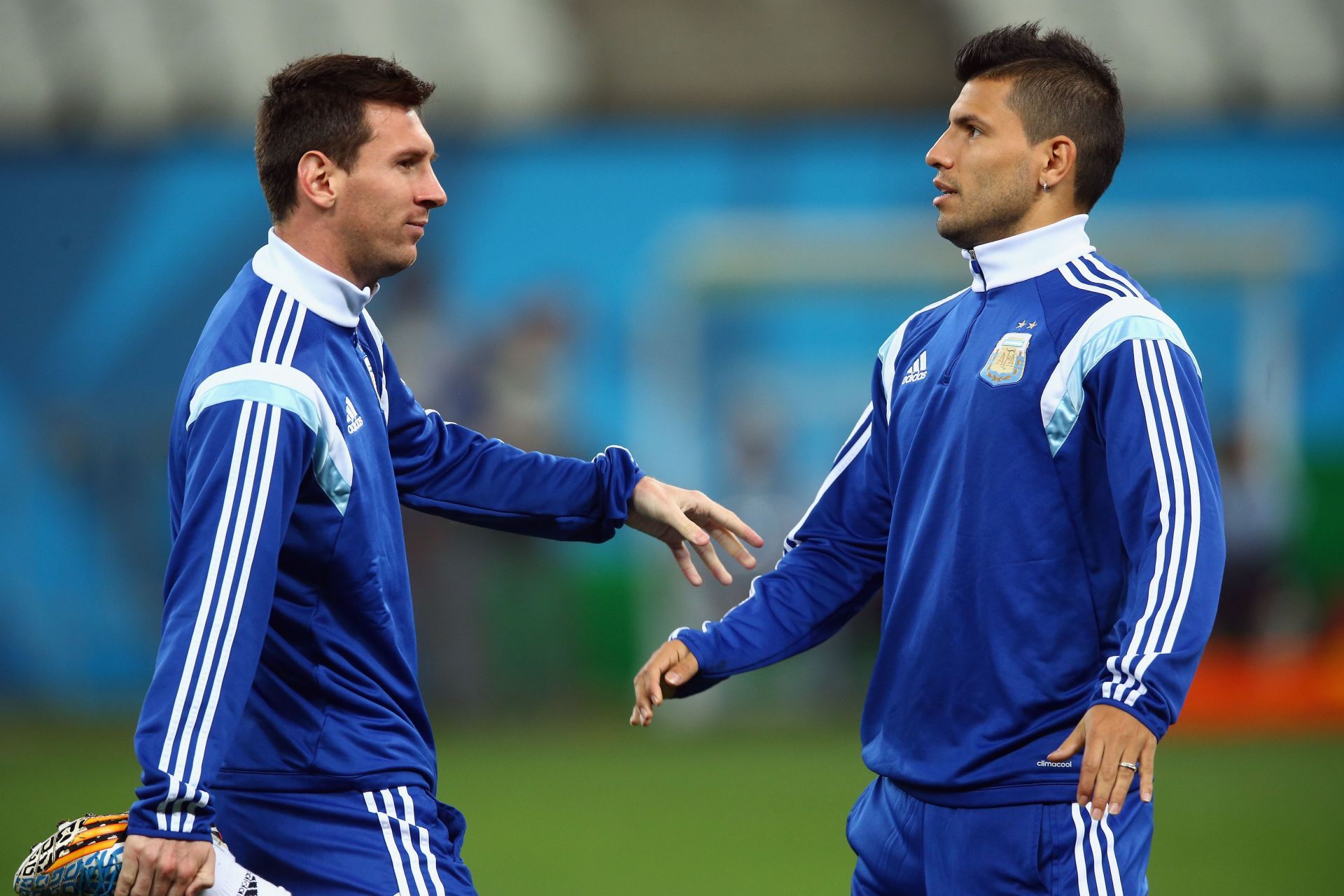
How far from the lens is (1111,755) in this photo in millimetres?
2533

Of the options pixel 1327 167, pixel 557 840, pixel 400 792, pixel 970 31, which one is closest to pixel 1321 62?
pixel 1327 167

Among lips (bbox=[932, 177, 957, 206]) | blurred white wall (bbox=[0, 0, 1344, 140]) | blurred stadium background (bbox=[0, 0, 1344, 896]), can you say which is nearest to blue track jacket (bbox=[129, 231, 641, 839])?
lips (bbox=[932, 177, 957, 206])

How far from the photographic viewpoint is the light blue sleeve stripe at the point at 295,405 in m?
2.70

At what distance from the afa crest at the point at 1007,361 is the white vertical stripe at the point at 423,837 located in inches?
53.0

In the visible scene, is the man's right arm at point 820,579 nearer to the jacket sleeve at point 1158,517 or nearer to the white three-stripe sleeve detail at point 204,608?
the jacket sleeve at point 1158,517

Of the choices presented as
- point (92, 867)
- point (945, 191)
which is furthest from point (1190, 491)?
point (92, 867)

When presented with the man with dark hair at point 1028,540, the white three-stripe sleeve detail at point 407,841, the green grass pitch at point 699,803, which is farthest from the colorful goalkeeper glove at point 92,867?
the green grass pitch at point 699,803

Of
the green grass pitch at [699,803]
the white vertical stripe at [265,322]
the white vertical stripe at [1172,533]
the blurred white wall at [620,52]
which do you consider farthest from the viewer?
the blurred white wall at [620,52]

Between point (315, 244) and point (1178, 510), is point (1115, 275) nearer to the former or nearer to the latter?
point (1178, 510)

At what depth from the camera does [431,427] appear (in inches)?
139

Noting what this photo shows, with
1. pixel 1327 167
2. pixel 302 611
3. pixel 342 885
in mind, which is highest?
pixel 1327 167

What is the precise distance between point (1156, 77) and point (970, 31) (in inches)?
75.0

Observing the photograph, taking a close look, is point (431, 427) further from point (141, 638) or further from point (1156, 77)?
point (1156, 77)

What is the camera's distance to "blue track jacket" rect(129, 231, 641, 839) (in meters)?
2.55
